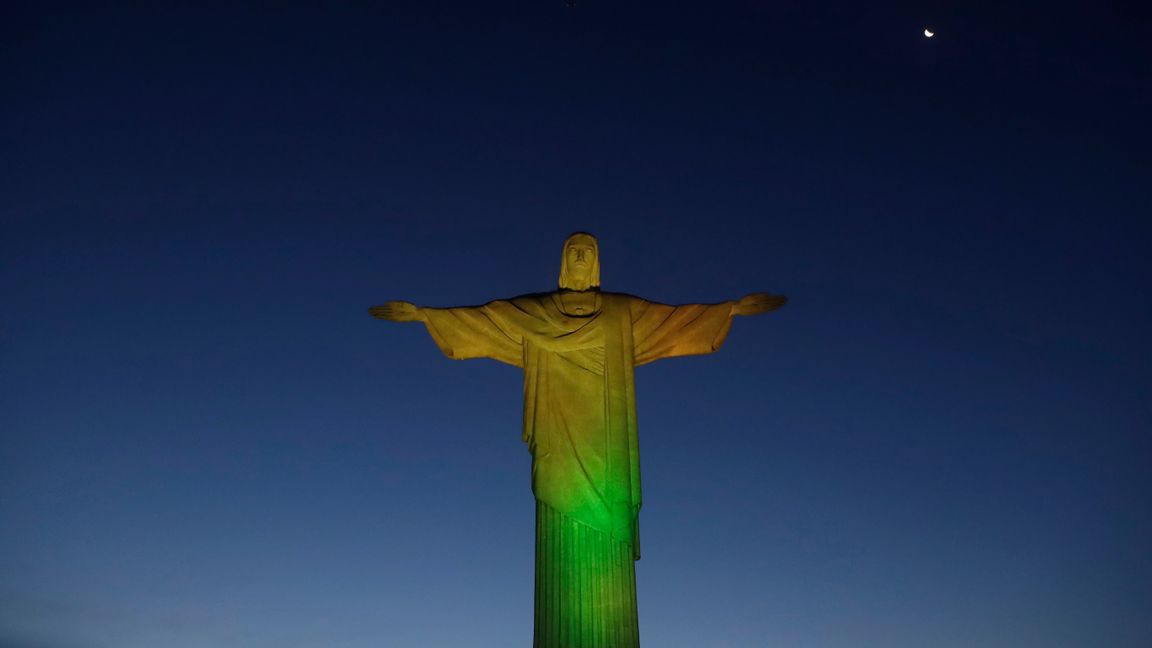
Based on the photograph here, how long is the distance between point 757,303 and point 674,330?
1219 mm

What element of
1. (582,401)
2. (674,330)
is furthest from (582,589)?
(674,330)

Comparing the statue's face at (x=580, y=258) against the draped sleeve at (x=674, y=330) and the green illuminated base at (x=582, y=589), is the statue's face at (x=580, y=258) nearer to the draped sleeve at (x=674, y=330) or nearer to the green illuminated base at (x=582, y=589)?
the draped sleeve at (x=674, y=330)

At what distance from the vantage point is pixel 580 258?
53.8 feet

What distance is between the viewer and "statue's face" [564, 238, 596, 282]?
645 inches

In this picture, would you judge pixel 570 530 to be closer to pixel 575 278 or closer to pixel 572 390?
pixel 572 390

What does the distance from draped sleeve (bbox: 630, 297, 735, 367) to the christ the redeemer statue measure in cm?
1

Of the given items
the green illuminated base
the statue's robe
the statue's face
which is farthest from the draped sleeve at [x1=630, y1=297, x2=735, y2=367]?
the green illuminated base

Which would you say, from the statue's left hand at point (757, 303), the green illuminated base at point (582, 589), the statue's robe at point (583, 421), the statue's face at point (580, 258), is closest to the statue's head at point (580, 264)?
the statue's face at point (580, 258)

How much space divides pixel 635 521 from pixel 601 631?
1.50m

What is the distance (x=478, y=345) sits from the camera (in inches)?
635

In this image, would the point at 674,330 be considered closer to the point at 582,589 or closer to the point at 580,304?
the point at 580,304

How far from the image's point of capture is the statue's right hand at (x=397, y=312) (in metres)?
15.6

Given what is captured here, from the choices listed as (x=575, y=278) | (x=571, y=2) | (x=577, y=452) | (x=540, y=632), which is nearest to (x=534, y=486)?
(x=577, y=452)

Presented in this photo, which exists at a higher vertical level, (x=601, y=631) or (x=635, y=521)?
(x=635, y=521)
